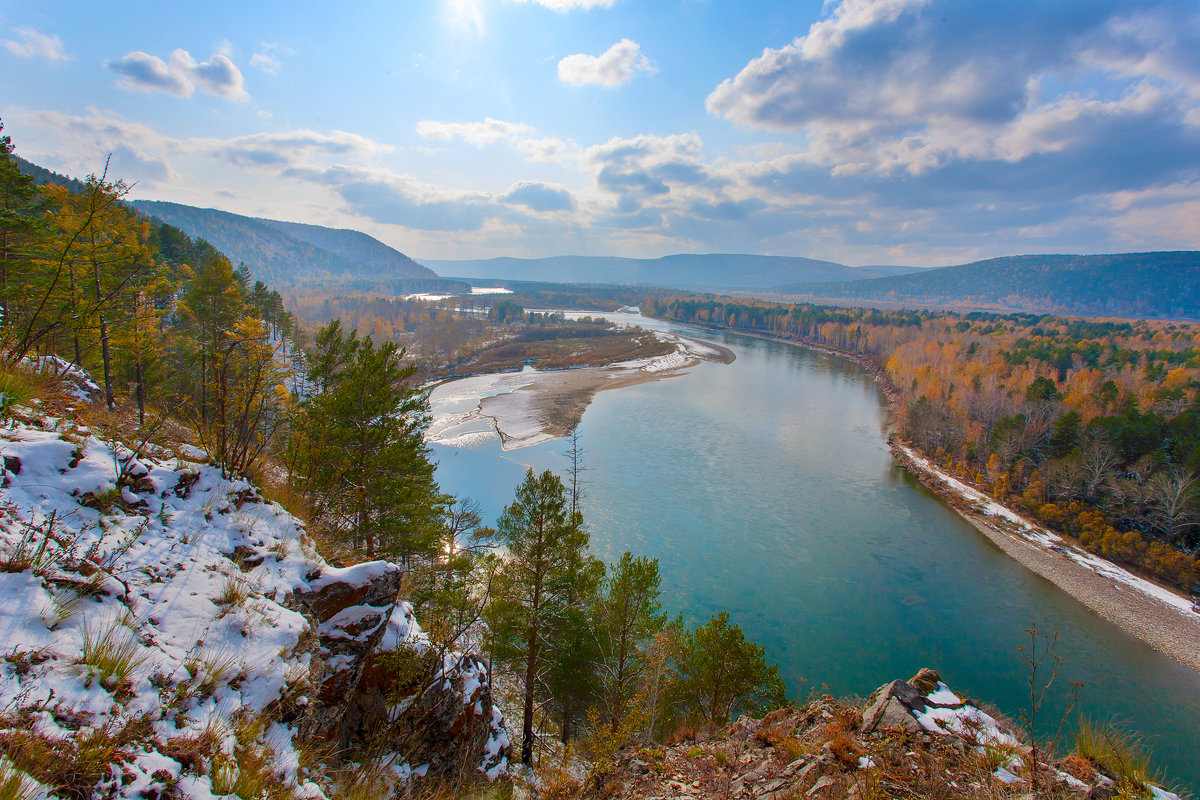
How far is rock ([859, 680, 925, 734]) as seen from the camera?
8.20m

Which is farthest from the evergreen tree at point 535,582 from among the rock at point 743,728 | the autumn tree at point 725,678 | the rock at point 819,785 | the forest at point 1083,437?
the forest at point 1083,437

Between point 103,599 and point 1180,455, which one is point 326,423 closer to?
point 103,599

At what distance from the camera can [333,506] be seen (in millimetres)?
11938

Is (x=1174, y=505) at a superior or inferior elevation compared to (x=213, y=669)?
inferior

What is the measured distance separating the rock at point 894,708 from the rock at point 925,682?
235mm

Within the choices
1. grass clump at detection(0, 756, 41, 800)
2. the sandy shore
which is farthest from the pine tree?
the sandy shore

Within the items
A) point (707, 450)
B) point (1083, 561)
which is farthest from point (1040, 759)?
point (707, 450)

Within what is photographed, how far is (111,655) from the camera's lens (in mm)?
3564

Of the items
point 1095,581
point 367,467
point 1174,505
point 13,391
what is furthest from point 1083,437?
point 13,391

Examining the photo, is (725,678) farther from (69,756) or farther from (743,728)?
(69,756)

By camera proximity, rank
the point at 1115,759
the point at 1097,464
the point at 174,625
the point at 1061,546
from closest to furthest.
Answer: the point at 174,625 → the point at 1115,759 → the point at 1061,546 → the point at 1097,464

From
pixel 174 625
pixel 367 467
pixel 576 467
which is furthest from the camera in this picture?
pixel 576 467

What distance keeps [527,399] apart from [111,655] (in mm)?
49920

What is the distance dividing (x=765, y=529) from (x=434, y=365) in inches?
2266
